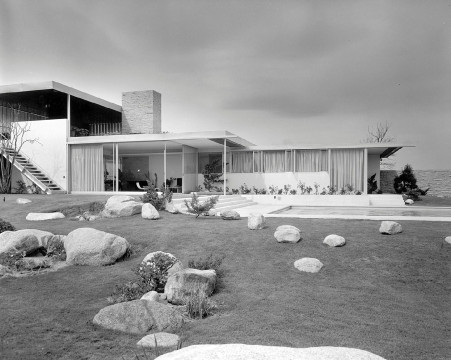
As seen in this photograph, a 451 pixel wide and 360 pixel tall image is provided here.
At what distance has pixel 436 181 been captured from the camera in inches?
1093

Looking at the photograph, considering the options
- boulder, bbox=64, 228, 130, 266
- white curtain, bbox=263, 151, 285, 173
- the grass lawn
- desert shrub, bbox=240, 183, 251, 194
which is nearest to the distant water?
white curtain, bbox=263, 151, 285, 173

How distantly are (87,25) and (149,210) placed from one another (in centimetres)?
562

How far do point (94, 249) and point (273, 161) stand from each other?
14838 millimetres

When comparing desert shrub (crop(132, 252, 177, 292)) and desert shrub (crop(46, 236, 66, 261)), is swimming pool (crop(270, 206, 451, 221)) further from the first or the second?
desert shrub (crop(46, 236, 66, 261))

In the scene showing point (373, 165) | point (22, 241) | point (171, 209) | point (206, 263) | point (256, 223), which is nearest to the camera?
point (206, 263)

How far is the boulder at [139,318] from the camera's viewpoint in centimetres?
571

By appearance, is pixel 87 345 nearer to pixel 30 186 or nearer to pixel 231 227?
pixel 231 227

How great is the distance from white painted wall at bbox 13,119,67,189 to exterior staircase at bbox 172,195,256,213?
7440 mm

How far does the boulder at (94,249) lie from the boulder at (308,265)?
155 inches

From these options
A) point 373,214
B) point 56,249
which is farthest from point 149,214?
point 373,214

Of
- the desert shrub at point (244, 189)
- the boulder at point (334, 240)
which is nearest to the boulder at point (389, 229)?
the boulder at point (334, 240)

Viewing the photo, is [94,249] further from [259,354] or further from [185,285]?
[259,354]

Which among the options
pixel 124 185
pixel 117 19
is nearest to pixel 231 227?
pixel 117 19

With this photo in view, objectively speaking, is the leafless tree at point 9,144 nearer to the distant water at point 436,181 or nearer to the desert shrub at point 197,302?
the desert shrub at point 197,302
